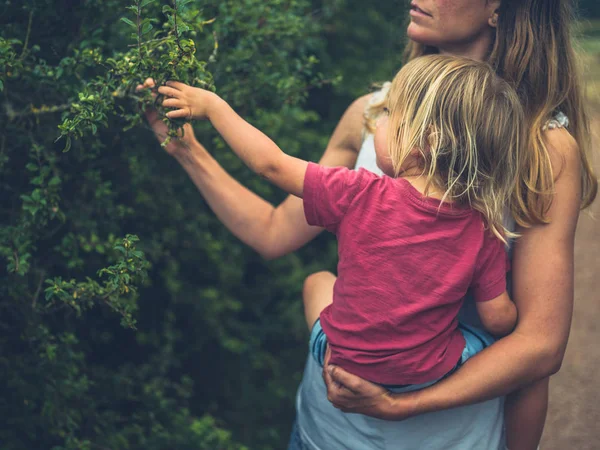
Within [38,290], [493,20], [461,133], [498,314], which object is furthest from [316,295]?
[493,20]

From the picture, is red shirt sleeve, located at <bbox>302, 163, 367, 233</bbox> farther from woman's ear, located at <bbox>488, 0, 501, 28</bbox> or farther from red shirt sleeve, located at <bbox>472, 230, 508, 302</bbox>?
woman's ear, located at <bbox>488, 0, 501, 28</bbox>

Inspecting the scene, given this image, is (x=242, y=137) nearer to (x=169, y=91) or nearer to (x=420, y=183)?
(x=169, y=91)

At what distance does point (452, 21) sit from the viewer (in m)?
1.98

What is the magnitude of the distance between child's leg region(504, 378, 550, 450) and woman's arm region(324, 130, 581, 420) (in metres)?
0.09

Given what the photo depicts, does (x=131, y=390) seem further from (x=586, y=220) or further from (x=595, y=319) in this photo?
(x=586, y=220)

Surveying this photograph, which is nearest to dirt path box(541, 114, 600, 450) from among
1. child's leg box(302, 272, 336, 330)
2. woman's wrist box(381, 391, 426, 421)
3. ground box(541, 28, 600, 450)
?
Answer: ground box(541, 28, 600, 450)

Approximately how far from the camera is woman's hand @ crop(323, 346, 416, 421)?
69.3 inches

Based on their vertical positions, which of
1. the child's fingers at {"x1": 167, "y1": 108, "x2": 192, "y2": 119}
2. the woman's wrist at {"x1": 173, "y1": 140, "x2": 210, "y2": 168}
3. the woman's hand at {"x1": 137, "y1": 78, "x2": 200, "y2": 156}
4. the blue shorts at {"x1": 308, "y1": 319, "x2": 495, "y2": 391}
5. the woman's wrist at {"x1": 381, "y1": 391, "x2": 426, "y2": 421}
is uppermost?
the child's fingers at {"x1": 167, "y1": 108, "x2": 192, "y2": 119}

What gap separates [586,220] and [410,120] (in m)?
5.49

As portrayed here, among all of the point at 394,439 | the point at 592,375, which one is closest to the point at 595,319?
the point at 592,375

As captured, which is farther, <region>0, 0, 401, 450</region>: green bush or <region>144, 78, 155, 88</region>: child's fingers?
<region>0, 0, 401, 450</region>: green bush

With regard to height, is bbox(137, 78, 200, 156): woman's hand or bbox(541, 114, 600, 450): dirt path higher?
bbox(137, 78, 200, 156): woman's hand

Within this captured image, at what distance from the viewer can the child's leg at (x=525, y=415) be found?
1.97 metres

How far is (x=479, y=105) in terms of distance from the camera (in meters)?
1.72
